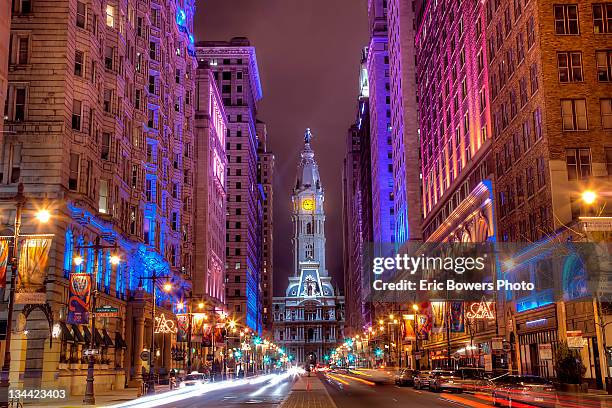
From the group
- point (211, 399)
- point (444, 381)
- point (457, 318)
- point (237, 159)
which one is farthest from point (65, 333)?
point (237, 159)

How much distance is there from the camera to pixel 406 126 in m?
131

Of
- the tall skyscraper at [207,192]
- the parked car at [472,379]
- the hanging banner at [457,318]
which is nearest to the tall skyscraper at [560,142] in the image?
the parked car at [472,379]

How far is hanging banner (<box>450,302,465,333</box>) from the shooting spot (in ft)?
247

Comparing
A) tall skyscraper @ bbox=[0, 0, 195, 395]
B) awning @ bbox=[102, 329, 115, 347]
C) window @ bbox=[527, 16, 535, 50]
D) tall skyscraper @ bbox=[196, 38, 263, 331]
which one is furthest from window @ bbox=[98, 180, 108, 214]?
tall skyscraper @ bbox=[196, 38, 263, 331]

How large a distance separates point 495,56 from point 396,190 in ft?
248

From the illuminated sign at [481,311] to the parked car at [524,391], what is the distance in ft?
107

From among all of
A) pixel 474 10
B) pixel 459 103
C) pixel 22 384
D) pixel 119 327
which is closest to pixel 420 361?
pixel 459 103

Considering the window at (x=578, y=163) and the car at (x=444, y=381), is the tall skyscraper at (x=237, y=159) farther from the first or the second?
the window at (x=578, y=163)

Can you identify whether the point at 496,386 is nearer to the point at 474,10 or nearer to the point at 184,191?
the point at 474,10

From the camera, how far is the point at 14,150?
47000 mm

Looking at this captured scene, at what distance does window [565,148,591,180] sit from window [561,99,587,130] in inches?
72.9

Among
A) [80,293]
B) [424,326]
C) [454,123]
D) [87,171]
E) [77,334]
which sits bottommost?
[77,334]

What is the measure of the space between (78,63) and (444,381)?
3338cm

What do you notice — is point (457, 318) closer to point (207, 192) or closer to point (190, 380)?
point (190, 380)
